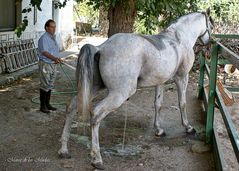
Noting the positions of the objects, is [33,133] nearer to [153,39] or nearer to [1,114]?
[1,114]

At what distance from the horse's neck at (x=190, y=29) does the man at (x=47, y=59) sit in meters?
1.81

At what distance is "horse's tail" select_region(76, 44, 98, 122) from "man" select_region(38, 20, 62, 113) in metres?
1.61

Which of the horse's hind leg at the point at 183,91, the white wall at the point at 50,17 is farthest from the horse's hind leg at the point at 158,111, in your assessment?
the white wall at the point at 50,17

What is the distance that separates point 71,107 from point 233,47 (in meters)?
8.54

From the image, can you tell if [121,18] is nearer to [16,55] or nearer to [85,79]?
[16,55]

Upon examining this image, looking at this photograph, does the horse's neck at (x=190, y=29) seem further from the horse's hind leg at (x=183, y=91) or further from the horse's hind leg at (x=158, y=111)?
the horse's hind leg at (x=158, y=111)

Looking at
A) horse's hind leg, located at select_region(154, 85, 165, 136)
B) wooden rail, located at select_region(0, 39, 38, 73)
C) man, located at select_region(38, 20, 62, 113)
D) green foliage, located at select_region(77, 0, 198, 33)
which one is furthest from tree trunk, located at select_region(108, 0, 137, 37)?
wooden rail, located at select_region(0, 39, 38, 73)

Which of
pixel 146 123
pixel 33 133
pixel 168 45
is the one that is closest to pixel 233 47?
pixel 146 123

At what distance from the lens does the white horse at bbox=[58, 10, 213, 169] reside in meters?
3.94

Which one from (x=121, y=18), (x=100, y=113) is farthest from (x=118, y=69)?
(x=121, y=18)

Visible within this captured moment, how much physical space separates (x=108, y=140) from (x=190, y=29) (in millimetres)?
1962

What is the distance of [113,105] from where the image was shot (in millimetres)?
3967

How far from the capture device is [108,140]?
491cm

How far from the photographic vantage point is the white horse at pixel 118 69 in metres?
3.94
